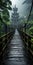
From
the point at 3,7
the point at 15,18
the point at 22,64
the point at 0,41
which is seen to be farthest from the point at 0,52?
the point at 15,18

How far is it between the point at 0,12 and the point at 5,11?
1.01 meters

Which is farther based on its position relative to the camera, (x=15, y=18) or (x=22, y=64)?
(x=15, y=18)

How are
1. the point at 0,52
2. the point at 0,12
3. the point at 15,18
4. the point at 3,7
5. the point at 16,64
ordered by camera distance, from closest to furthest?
the point at 16,64 → the point at 0,52 → the point at 3,7 → the point at 0,12 → the point at 15,18

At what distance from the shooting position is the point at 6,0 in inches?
886

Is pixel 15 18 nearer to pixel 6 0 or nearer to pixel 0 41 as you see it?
pixel 6 0

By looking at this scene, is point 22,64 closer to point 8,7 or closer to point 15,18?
point 8,7

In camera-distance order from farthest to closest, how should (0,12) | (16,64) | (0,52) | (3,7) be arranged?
(0,12)
(3,7)
(0,52)
(16,64)

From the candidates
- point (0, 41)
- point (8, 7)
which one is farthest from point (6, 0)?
point (0, 41)

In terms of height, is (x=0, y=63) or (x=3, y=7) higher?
(x=3, y=7)

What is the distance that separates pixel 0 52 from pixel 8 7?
15173mm

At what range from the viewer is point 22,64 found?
708 cm

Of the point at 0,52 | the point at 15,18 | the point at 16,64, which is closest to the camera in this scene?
the point at 16,64

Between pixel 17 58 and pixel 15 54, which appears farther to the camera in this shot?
pixel 15 54

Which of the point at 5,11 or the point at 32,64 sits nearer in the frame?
the point at 32,64
